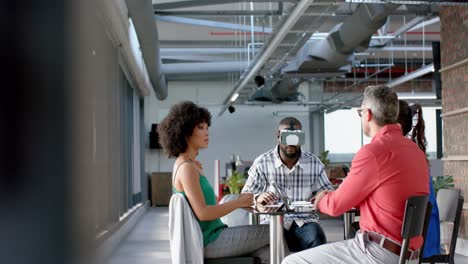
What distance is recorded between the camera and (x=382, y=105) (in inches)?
115

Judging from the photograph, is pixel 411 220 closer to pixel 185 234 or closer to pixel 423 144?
pixel 185 234

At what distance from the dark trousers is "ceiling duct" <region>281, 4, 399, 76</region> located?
455cm

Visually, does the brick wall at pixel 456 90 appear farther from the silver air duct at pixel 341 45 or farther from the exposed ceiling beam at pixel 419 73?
the exposed ceiling beam at pixel 419 73

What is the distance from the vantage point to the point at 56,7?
436 millimetres

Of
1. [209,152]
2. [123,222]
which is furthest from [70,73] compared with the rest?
[209,152]

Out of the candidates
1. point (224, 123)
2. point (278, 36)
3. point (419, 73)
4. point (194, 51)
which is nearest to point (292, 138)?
point (278, 36)

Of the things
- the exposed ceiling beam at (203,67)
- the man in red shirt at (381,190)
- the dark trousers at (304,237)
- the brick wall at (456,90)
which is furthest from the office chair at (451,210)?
the exposed ceiling beam at (203,67)

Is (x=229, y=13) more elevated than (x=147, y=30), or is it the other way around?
(x=229, y=13)

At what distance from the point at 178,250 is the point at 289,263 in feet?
1.62

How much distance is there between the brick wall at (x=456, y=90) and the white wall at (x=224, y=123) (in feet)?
42.3

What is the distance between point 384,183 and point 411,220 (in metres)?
0.18

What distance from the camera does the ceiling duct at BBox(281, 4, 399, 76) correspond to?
8.44 m

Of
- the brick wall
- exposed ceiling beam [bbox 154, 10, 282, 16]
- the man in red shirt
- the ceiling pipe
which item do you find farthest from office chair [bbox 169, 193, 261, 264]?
exposed ceiling beam [bbox 154, 10, 282, 16]

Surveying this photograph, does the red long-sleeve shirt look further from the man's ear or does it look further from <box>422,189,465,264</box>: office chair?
<box>422,189,465,264</box>: office chair
